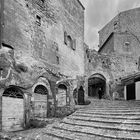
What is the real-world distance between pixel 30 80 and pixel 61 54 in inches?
168

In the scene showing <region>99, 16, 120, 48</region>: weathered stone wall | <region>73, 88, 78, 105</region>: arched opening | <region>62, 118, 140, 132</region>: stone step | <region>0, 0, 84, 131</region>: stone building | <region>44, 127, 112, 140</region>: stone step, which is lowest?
<region>44, 127, 112, 140</region>: stone step

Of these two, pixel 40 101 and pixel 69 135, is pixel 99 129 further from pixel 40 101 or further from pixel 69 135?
pixel 40 101

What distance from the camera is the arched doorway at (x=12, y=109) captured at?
7.45 m

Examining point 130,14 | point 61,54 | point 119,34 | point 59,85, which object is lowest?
point 59,85

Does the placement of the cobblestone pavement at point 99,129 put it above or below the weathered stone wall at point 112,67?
below

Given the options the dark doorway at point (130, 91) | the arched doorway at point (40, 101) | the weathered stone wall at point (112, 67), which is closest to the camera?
the arched doorway at point (40, 101)

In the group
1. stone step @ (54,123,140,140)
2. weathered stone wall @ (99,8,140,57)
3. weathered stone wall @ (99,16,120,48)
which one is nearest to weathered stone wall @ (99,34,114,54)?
weathered stone wall @ (99,8,140,57)

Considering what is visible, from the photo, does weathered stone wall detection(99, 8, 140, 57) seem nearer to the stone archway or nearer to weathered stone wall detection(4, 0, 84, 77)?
weathered stone wall detection(4, 0, 84, 77)

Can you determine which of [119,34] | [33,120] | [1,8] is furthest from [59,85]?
[119,34]

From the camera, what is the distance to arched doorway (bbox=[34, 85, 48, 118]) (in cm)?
935

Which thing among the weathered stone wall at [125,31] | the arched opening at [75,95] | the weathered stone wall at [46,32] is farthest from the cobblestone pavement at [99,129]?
the weathered stone wall at [125,31]

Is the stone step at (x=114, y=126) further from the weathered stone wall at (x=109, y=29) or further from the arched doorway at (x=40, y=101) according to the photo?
the weathered stone wall at (x=109, y=29)

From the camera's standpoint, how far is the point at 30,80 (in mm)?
9008

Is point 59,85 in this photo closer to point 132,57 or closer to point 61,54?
point 61,54
